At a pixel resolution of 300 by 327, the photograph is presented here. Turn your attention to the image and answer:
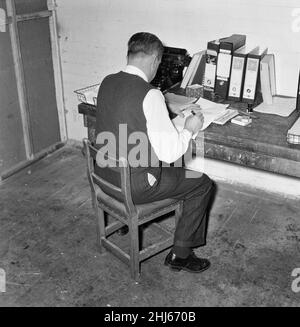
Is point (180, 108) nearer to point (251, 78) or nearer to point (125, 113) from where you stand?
point (251, 78)

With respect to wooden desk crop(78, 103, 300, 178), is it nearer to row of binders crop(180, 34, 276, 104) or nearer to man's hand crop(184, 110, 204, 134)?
man's hand crop(184, 110, 204, 134)

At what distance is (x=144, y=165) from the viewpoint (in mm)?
2184

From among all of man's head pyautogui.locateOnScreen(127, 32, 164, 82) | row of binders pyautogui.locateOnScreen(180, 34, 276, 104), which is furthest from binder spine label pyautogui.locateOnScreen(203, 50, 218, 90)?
man's head pyautogui.locateOnScreen(127, 32, 164, 82)

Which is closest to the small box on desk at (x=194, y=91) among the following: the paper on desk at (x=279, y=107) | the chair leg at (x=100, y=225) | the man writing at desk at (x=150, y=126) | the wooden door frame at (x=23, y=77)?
the paper on desk at (x=279, y=107)

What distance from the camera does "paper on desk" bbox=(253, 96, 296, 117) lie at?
8.57 feet

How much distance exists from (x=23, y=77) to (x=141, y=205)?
1.77 m

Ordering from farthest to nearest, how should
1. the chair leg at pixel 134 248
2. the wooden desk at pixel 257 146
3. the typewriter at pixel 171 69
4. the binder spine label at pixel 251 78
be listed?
1. the typewriter at pixel 171 69
2. the binder spine label at pixel 251 78
3. the chair leg at pixel 134 248
4. the wooden desk at pixel 257 146

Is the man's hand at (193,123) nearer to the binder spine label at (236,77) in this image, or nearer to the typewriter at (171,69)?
the binder spine label at (236,77)

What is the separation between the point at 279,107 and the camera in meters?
2.70

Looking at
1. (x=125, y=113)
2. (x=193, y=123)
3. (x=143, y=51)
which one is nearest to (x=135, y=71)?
(x=143, y=51)

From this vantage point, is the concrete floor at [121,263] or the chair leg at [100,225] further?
the chair leg at [100,225]

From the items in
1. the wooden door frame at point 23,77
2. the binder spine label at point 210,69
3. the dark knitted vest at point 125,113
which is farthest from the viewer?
the wooden door frame at point 23,77

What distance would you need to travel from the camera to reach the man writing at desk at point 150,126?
2.05 meters
